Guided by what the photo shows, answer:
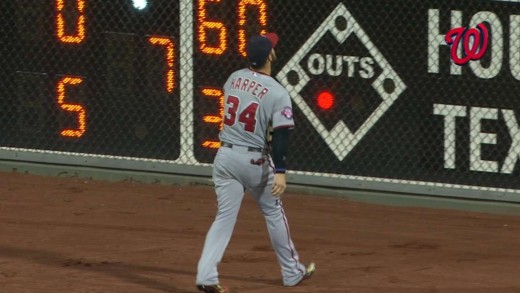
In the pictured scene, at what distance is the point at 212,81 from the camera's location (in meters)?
11.9

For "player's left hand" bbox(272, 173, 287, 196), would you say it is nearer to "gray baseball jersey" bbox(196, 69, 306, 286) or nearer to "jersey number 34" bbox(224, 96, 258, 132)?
"gray baseball jersey" bbox(196, 69, 306, 286)

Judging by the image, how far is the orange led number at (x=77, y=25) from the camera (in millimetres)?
12030

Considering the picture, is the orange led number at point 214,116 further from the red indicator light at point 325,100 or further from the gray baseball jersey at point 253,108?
the gray baseball jersey at point 253,108

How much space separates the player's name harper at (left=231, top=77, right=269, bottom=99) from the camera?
7.98m

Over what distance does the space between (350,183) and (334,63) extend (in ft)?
3.75

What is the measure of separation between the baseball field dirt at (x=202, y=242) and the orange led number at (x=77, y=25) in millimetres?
1412

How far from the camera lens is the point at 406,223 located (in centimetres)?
1103

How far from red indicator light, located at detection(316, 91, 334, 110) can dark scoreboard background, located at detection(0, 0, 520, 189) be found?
40mm

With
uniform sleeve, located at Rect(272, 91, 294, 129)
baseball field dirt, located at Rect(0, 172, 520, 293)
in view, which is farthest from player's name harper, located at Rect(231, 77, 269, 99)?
baseball field dirt, located at Rect(0, 172, 520, 293)

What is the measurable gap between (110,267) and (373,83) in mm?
3583

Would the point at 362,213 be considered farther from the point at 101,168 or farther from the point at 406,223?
the point at 101,168

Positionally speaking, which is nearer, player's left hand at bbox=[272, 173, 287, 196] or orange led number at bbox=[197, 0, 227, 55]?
player's left hand at bbox=[272, 173, 287, 196]

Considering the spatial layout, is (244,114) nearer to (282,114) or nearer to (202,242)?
(282,114)

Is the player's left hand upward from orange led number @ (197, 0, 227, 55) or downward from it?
downward
